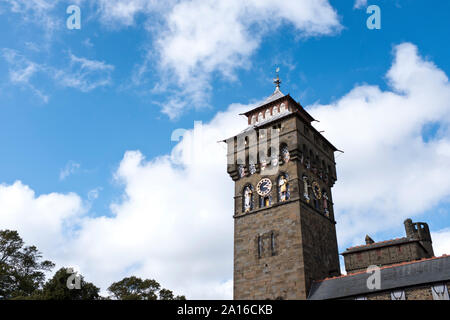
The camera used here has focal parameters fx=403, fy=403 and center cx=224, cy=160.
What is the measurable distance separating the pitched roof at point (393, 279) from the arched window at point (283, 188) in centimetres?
836

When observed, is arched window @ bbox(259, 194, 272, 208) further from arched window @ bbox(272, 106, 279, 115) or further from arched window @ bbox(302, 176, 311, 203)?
arched window @ bbox(272, 106, 279, 115)

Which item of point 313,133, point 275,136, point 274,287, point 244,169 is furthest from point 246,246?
point 313,133

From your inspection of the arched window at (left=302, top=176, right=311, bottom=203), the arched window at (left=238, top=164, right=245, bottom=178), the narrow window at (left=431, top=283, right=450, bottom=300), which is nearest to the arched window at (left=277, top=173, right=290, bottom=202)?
the arched window at (left=302, top=176, right=311, bottom=203)

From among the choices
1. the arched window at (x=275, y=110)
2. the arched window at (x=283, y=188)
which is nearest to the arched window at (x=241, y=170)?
the arched window at (x=283, y=188)

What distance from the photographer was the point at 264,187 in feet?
130

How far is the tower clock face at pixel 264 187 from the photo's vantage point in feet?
129

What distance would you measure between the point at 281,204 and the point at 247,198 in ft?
14.2

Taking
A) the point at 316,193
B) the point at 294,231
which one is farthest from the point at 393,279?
the point at 316,193

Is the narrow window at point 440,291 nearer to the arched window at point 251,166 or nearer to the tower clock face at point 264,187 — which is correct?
the tower clock face at point 264,187

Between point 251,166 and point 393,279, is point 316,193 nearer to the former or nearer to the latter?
point 251,166

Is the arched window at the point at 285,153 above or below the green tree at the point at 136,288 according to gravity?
above

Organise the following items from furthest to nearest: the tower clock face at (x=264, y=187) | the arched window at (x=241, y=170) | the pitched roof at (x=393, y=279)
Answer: the arched window at (x=241, y=170) < the tower clock face at (x=264, y=187) < the pitched roof at (x=393, y=279)

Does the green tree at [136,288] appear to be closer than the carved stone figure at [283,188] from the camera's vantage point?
No
